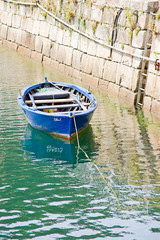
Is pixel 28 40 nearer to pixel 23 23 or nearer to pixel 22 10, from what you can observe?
pixel 23 23

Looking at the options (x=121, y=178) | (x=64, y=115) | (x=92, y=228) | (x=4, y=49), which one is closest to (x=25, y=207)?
(x=92, y=228)

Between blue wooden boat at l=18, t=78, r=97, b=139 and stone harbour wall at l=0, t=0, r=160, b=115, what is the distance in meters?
2.20

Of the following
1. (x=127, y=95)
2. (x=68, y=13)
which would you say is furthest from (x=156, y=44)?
(x=68, y=13)

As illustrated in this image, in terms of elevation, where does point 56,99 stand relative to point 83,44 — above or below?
below

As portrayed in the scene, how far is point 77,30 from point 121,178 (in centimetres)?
853

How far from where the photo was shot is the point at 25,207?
6.43 metres

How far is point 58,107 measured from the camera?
389 inches

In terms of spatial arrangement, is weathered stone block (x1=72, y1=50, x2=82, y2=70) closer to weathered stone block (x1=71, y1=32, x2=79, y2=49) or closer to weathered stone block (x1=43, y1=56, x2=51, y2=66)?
weathered stone block (x1=71, y1=32, x2=79, y2=49)

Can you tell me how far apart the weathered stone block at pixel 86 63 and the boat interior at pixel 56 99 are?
320 centimetres

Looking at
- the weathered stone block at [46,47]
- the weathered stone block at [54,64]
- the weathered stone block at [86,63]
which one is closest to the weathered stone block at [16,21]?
the weathered stone block at [46,47]

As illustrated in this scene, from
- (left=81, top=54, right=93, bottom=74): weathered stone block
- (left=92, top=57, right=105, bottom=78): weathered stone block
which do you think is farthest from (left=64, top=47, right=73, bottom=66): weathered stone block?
(left=92, top=57, right=105, bottom=78): weathered stone block

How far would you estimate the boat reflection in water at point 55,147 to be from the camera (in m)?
8.53

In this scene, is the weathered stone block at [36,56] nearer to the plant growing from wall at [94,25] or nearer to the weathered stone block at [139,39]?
the plant growing from wall at [94,25]

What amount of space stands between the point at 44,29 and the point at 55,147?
30.4ft
